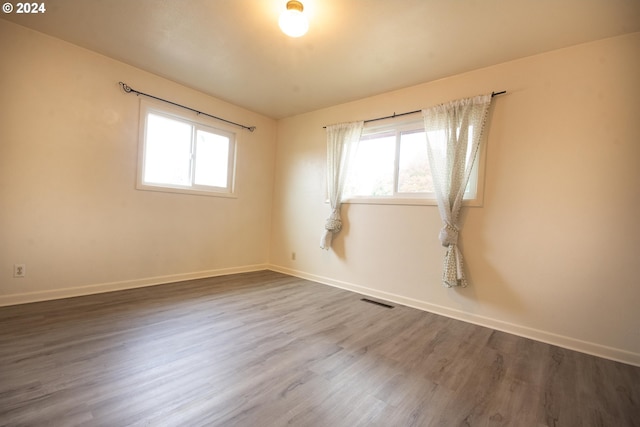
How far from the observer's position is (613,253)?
214 centimetres

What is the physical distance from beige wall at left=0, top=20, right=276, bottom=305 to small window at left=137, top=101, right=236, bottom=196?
141mm

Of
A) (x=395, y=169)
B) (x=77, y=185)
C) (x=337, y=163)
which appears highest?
(x=337, y=163)

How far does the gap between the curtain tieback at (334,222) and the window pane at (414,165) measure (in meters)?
0.92

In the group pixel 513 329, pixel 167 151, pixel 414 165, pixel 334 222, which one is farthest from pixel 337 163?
pixel 513 329

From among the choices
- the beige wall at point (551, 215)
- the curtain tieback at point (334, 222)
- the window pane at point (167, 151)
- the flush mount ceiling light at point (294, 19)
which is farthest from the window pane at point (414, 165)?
the window pane at point (167, 151)

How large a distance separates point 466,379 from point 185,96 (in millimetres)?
4230

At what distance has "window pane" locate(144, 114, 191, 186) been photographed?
132 inches

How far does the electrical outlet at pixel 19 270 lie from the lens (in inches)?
98.5

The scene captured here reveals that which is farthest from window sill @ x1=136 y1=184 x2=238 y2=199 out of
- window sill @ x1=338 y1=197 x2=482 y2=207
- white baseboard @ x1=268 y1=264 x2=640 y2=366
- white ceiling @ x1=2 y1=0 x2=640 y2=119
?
white baseboard @ x1=268 y1=264 x2=640 y2=366

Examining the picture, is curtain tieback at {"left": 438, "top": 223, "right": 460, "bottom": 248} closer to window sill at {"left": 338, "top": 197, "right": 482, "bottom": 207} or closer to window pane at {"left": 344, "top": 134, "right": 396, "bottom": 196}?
window sill at {"left": 338, "top": 197, "right": 482, "bottom": 207}

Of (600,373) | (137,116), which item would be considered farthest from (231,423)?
(137,116)

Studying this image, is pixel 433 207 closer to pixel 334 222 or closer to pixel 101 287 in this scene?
pixel 334 222

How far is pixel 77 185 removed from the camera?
2.79 m

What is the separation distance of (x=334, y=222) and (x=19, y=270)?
3308 millimetres
